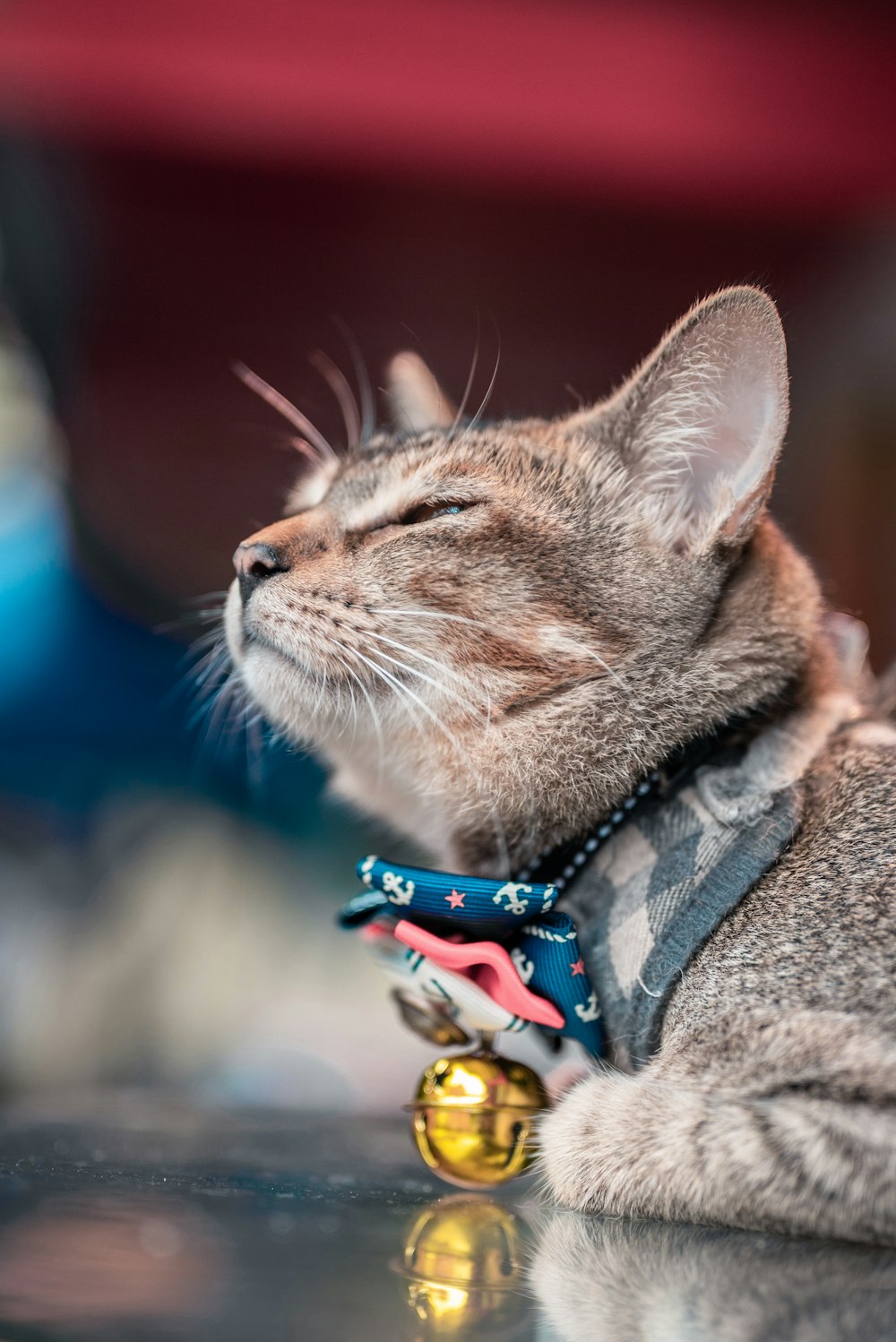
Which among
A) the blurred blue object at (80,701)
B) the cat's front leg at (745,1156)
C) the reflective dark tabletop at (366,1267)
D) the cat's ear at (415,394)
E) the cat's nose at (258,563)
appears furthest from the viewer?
the blurred blue object at (80,701)

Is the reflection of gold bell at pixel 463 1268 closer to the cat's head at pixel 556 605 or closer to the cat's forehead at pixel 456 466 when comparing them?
the cat's head at pixel 556 605

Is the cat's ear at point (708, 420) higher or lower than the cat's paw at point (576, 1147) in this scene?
higher

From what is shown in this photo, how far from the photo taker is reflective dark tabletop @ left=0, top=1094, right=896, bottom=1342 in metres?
0.50

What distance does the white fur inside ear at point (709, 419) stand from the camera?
822 mm

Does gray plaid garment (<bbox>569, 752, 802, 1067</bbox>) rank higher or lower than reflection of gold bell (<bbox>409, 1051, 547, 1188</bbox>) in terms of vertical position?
higher

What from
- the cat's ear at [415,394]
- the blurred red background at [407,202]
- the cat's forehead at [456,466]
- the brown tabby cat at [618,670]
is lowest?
the brown tabby cat at [618,670]

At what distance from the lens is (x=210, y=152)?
204 cm

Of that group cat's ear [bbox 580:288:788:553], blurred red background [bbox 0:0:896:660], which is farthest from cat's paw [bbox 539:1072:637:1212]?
blurred red background [bbox 0:0:896:660]

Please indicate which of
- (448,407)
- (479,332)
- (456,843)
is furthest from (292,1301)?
(479,332)

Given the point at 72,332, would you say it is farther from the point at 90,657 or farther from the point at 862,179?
the point at 862,179

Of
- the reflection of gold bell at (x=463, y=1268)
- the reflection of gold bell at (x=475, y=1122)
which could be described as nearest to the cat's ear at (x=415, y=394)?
the reflection of gold bell at (x=475, y=1122)

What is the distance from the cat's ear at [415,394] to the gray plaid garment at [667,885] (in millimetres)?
557

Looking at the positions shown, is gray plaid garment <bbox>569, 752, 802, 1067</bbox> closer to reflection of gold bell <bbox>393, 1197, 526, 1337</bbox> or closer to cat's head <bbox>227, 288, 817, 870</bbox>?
cat's head <bbox>227, 288, 817, 870</bbox>

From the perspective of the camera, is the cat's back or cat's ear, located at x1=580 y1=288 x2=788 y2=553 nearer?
the cat's back
